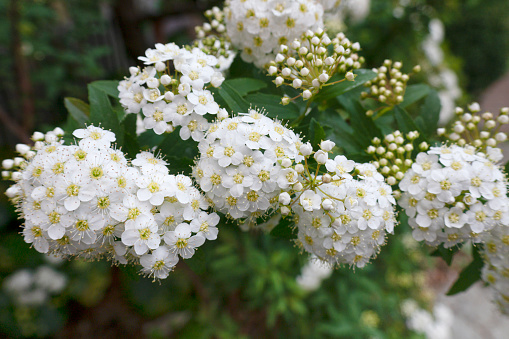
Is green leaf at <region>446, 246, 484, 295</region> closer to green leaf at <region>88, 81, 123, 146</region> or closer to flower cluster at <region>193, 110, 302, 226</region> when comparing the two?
flower cluster at <region>193, 110, 302, 226</region>

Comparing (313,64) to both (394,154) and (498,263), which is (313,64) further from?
(498,263)

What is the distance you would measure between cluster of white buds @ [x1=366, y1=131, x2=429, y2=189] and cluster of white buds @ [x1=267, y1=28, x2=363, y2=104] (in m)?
0.31

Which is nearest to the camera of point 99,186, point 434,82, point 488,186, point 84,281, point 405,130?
point 99,186

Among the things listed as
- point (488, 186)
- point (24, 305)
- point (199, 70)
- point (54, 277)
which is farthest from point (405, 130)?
point (24, 305)

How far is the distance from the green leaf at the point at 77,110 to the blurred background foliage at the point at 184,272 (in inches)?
70.9

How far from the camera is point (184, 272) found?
4422mm

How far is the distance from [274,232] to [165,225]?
1.39ft

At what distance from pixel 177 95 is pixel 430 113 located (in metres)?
1.23

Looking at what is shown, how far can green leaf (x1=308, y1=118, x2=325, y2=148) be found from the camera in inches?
48.9

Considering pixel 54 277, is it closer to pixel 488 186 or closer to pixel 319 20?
pixel 319 20

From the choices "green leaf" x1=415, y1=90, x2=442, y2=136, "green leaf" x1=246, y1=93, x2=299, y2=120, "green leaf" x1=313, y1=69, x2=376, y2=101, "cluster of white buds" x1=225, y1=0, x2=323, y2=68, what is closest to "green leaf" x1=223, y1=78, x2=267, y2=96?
"green leaf" x1=246, y1=93, x2=299, y2=120

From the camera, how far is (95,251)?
3.81 ft

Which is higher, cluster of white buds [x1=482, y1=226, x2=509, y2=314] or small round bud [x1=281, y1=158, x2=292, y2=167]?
small round bud [x1=281, y1=158, x2=292, y2=167]

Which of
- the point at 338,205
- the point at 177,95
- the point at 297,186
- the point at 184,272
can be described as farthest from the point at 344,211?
the point at 184,272
